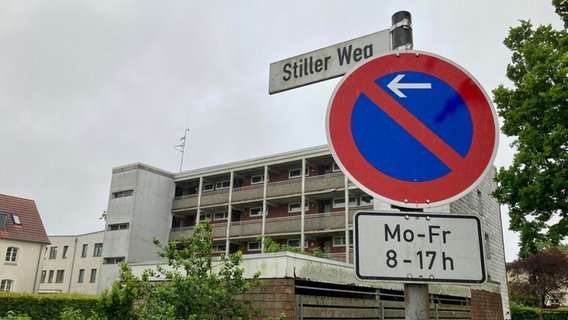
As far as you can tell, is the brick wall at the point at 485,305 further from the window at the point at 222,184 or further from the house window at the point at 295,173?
the window at the point at 222,184

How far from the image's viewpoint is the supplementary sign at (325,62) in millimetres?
3254

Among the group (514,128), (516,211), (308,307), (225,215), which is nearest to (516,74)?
(514,128)

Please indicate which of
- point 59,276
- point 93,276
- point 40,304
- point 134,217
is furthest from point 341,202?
point 59,276

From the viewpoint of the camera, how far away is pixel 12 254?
38875 mm

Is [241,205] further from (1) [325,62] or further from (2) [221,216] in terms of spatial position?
(1) [325,62]

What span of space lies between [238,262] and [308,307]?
4.39 ft

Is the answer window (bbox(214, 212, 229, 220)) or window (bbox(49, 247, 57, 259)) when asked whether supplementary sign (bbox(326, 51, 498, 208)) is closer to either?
window (bbox(214, 212, 229, 220))

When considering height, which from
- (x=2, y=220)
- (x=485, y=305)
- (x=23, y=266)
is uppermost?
(x=2, y=220)

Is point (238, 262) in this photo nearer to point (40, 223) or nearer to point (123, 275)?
point (123, 275)

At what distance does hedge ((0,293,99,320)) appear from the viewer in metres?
21.8

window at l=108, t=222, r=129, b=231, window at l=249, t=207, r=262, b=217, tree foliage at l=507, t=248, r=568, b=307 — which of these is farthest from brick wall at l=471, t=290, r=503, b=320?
tree foliage at l=507, t=248, r=568, b=307

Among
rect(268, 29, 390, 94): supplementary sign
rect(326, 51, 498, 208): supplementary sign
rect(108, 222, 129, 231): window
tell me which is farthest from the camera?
rect(108, 222, 129, 231): window

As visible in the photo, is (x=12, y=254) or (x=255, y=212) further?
(x=255, y=212)

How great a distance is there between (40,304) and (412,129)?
83.2 feet
